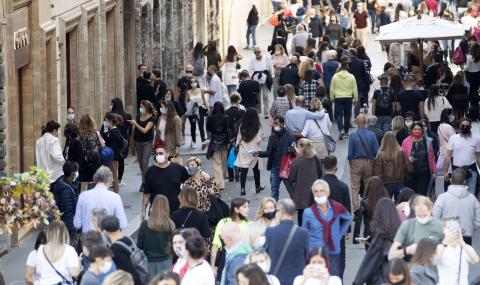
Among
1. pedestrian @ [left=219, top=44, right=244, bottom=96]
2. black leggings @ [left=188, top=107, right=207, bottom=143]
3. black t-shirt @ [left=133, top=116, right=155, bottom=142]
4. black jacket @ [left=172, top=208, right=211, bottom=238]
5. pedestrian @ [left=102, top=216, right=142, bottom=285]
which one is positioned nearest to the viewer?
pedestrian @ [left=102, top=216, right=142, bottom=285]

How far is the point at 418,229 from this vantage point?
16.0 meters

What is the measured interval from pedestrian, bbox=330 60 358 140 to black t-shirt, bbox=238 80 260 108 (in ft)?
4.53

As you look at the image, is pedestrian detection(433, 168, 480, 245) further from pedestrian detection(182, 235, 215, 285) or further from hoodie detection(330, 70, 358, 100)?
hoodie detection(330, 70, 358, 100)

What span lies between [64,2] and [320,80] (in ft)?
22.7

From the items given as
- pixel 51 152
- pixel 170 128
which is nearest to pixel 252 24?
pixel 170 128

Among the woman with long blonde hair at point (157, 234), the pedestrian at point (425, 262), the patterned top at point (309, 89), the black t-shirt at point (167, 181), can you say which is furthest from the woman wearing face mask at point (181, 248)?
the patterned top at point (309, 89)

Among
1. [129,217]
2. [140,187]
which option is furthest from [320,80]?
[129,217]

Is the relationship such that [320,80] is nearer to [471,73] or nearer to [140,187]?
[471,73]

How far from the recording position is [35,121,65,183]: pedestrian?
2264 cm

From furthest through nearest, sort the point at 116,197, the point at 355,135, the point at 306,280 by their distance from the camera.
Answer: the point at 355,135 < the point at 116,197 < the point at 306,280

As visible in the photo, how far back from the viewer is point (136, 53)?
3484cm

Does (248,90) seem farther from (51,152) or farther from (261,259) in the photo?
(261,259)

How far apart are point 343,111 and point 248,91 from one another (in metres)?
1.78

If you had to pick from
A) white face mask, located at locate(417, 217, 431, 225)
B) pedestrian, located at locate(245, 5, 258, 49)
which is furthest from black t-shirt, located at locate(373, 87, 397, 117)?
pedestrian, located at locate(245, 5, 258, 49)
